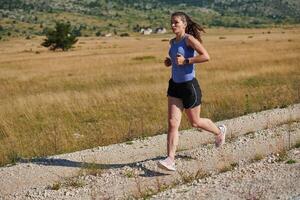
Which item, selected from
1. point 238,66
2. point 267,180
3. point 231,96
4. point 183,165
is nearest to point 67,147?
point 183,165

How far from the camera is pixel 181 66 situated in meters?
8.44

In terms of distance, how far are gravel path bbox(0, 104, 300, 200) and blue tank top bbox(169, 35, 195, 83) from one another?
149 cm

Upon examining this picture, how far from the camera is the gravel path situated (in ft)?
24.8

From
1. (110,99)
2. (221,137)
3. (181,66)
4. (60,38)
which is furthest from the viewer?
(60,38)

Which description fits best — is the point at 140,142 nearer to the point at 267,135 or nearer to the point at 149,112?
the point at 267,135

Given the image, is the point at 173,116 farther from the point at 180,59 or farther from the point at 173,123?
the point at 180,59

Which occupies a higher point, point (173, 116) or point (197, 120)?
point (173, 116)

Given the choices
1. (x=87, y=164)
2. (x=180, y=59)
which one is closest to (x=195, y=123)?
(x=180, y=59)

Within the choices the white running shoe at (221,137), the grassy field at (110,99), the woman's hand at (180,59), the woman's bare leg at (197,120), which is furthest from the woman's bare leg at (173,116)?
the grassy field at (110,99)

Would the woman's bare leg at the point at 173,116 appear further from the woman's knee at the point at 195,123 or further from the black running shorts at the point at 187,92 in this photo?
the woman's knee at the point at 195,123

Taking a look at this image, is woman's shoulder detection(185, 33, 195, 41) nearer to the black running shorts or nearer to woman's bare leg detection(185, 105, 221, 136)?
the black running shorts

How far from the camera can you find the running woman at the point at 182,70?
8.27 meters

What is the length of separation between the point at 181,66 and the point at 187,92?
1.40ft

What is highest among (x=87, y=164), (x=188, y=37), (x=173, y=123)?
(x=188, y=37)
